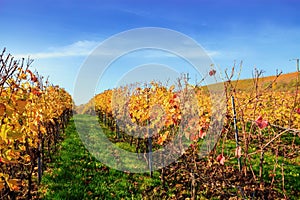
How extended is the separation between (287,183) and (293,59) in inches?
193

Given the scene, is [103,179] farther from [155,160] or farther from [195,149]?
[195,149]

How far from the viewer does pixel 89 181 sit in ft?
23.9

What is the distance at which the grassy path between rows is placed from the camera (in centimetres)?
630

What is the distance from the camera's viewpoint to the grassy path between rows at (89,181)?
6305mm

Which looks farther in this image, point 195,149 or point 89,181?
point 89,181

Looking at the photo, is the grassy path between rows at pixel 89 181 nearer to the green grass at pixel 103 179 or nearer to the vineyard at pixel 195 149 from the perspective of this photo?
the green grass at pixel 103 179

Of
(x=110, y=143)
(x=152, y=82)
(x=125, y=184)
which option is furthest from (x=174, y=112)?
(x=110, y=143)

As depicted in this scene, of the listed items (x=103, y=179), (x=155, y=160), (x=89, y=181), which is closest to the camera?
(x=89, y=181)

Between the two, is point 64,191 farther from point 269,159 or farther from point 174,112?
point 269,159

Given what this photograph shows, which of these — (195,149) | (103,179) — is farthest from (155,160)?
(195,149)

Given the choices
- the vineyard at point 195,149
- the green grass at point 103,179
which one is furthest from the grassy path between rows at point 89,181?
the vineyard at point 195,149

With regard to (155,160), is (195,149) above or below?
above

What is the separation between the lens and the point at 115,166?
28.3 ft

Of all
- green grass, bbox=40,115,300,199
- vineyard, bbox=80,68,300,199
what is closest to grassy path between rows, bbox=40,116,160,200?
green grass, bbox=40,115,300,199
